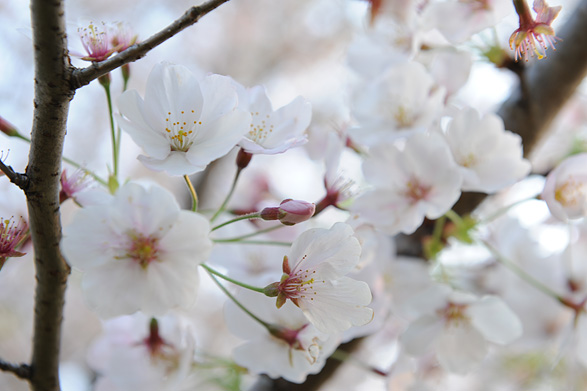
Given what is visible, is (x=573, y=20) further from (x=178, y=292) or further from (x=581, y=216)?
(x=178, y=292)

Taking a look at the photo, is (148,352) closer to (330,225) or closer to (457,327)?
(330,225)

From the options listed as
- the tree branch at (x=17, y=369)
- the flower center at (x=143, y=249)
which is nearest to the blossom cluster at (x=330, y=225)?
the flower center at (x=143, y=249)

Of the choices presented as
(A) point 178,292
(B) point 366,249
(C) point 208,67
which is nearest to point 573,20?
(B) point 366,249

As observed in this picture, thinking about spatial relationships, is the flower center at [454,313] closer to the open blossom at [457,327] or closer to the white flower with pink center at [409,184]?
the open blossom at [457,327]

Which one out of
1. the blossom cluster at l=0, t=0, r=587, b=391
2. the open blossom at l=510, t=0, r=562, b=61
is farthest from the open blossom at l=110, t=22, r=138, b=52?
the open blossom at l=510, t=0, r=562, b=61

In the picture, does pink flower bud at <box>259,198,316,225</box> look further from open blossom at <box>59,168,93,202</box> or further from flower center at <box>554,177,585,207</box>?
flower center at <box>554,177,585,207</box>

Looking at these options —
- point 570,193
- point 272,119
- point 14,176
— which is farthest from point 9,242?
point 570,193

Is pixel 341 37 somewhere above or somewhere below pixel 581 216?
above
